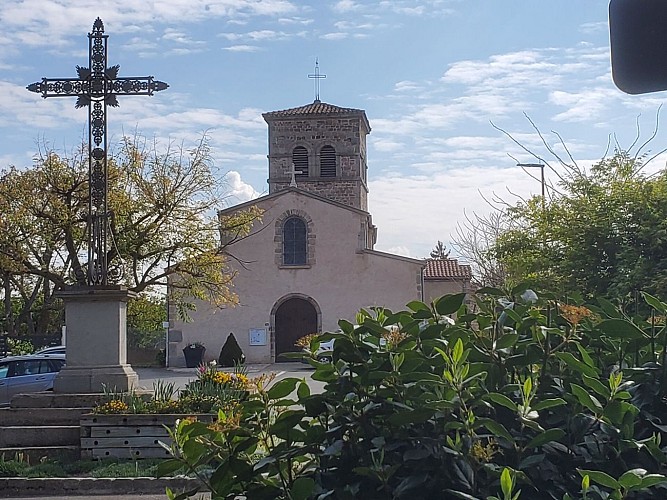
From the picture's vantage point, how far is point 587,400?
2.16m

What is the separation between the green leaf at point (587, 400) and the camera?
7.10 feet

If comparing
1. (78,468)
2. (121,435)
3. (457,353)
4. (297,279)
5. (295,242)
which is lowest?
(78,468)

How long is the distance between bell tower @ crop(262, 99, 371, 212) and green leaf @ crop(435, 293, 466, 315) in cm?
4585

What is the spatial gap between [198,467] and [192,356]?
38420mm

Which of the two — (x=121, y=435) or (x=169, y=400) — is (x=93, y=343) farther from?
(x=121, y=435)

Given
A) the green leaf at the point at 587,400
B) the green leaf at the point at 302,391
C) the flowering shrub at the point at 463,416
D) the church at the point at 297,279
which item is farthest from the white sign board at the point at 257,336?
the green leaf at the point at 587,400

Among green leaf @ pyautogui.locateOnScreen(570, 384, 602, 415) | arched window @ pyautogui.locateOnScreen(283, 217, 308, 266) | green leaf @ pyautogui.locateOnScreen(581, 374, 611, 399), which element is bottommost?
green leaf @ pyautogui.locateOnScreen(570, 384, 602, 415)

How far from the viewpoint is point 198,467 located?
2.55 m

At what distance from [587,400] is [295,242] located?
3988cm

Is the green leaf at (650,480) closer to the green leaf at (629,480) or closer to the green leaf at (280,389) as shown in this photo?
the green leaf at (629,480)

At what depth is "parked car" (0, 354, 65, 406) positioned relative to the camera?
20.9 metres

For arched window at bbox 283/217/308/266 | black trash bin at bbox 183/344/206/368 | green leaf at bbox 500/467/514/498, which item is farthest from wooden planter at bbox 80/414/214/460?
arched window at bbox 283/217/308/266

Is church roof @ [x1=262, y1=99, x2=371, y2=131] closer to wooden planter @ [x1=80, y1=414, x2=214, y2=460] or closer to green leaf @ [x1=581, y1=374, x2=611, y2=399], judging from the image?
wooden planter @ [x1=80, y1=414, x2=214, y2=460]

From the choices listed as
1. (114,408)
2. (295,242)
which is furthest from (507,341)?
(295,242)
